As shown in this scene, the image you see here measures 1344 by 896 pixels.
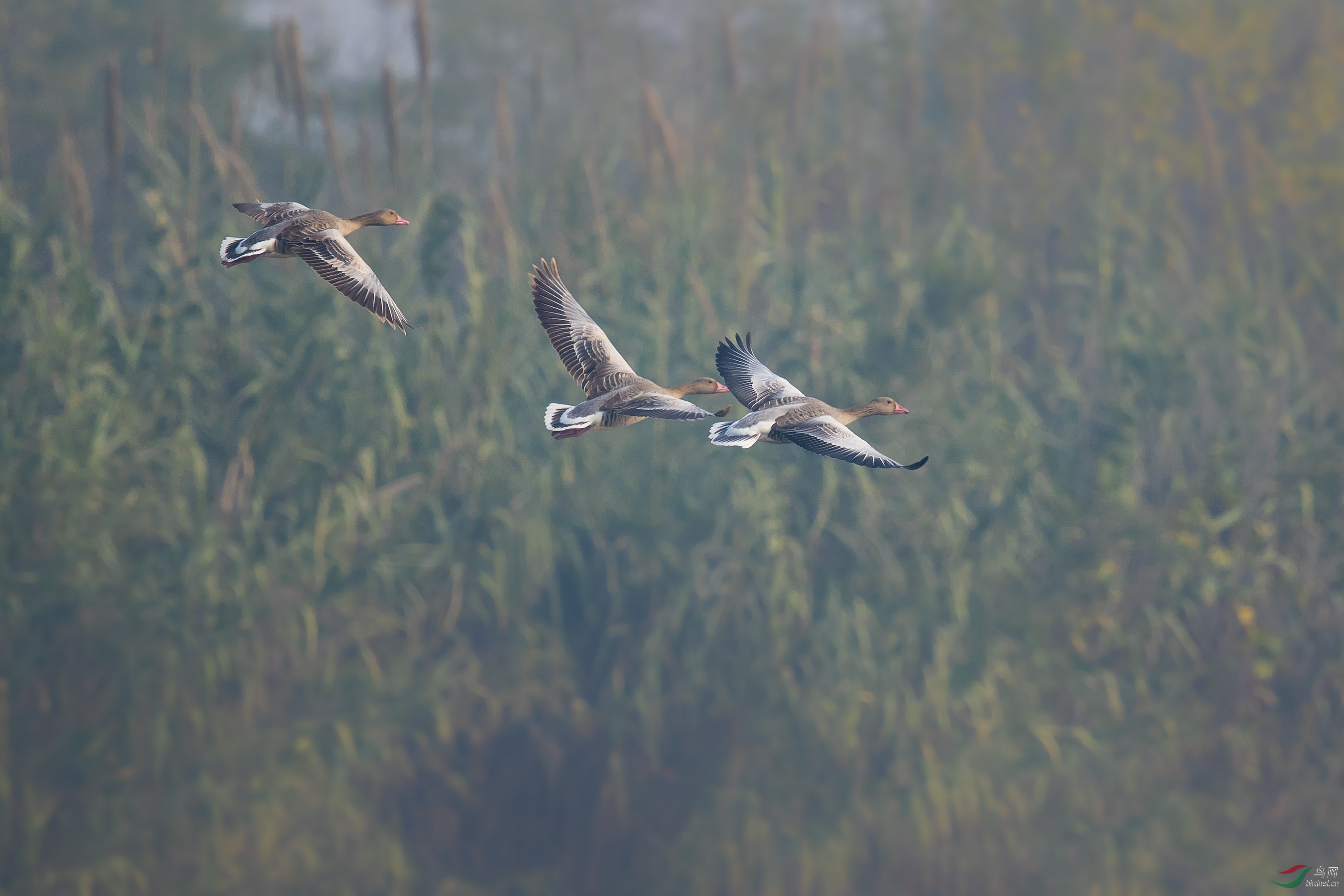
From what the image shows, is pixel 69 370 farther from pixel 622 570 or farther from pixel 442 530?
pixel 622 570

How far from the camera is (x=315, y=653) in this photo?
1147 centimetres

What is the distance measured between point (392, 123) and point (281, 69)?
1.35 m

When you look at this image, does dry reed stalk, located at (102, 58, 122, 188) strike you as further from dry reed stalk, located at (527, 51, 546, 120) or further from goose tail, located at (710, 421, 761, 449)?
goose tail, located at (710, 421, 761, 449)

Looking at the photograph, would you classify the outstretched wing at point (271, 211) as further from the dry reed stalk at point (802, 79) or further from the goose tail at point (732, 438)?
the dry reed stalk at point (802, 79)

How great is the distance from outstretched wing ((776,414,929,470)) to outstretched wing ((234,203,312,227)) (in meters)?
2.46

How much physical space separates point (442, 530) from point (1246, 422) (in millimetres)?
7855

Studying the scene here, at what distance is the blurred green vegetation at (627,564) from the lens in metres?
11.0

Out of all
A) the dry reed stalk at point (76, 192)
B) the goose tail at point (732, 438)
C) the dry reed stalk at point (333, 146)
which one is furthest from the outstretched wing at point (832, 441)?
the dry reed stalk at point (76, 192)

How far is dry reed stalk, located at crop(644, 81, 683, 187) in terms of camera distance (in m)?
13.3

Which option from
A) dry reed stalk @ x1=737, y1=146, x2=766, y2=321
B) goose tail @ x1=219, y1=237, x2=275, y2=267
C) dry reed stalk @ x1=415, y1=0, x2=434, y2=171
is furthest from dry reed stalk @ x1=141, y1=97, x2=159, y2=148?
goose tail @ x1=219, y1=237, x2=275, y2=267

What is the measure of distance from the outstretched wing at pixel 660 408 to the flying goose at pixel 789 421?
146mm

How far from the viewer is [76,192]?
39.2ft

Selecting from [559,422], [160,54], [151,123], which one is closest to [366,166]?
[151,123]

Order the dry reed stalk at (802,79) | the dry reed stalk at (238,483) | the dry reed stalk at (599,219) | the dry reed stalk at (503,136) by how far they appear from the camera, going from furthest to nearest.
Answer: the dry reed stalk at (802,79), the dry reed stalk at (503,136), the dry reed stalk at (599,219), the dry reed stalk at (238,483)
